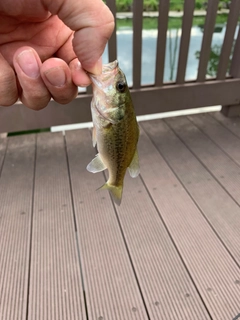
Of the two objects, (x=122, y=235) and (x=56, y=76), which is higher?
(x=56, y=76)

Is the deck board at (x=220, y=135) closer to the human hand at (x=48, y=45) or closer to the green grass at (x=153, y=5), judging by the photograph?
the green grass at (x=153, y=5)

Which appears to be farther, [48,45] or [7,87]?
[48,45]

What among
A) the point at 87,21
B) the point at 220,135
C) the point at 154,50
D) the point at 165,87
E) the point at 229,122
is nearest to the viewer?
the point at 87,21

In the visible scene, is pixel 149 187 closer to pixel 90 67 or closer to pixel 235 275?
pixel 235 275

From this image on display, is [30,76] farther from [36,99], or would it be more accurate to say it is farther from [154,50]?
[154,50]

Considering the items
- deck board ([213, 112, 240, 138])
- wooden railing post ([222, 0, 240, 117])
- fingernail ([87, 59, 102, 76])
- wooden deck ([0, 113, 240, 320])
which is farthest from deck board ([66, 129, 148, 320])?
wooden railing post ([222, 0, 240, 117])

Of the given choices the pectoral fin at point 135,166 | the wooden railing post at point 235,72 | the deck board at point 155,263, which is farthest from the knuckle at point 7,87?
the wooden railing post at point 235,72

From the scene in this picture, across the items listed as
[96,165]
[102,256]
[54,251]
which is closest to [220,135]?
[102,256]
